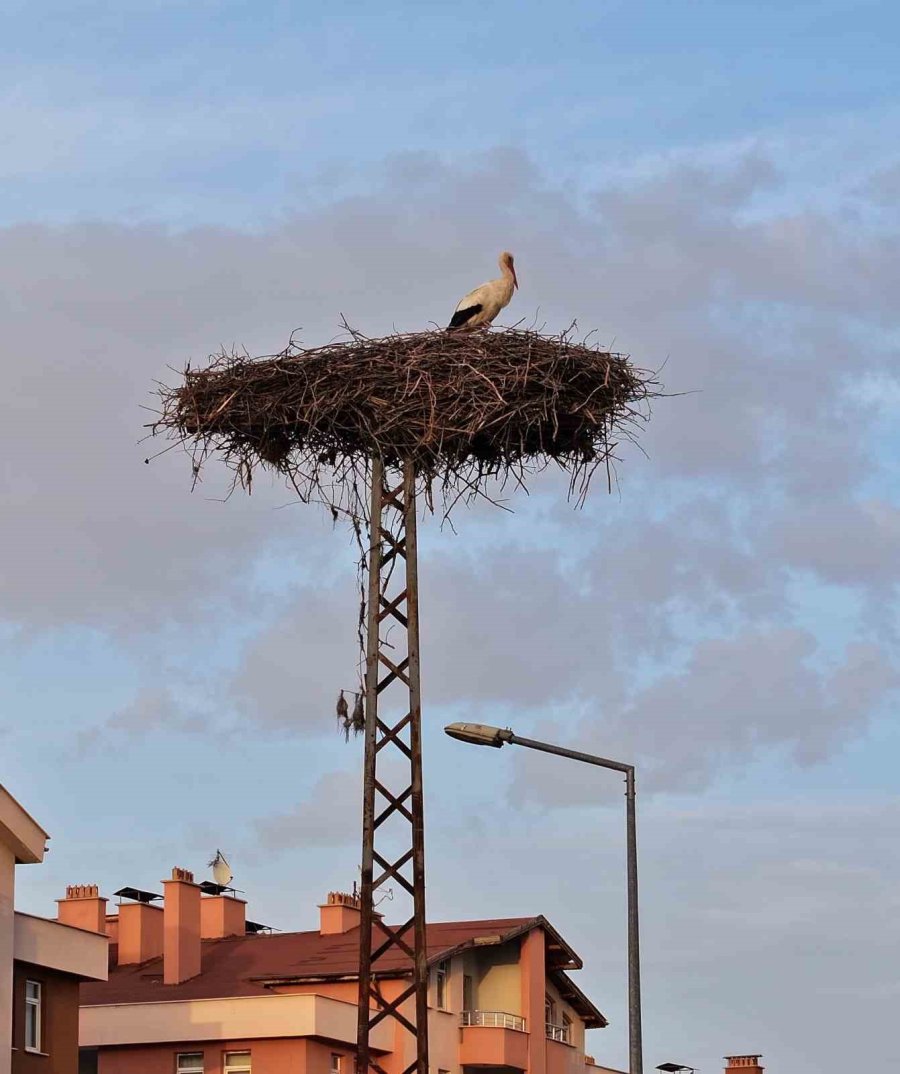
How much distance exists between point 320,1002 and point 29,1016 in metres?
6.76

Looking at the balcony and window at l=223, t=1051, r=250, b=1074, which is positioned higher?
the balcony

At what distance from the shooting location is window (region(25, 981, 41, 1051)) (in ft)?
111

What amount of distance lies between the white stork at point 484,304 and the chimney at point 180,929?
16.4 m

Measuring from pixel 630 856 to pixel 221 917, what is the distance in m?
26.3

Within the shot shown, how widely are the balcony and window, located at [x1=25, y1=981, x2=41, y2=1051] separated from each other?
11.9m

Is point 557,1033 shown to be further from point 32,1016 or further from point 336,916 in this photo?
point 32,1016

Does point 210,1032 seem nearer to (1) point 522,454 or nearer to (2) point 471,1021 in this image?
(2) point 471,1021

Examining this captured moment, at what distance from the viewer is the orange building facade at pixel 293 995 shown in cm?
4003

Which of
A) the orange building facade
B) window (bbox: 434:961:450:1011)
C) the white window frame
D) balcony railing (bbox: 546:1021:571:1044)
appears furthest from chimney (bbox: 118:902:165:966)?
the white window frame

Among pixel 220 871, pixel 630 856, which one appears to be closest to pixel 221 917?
pixel 220 871

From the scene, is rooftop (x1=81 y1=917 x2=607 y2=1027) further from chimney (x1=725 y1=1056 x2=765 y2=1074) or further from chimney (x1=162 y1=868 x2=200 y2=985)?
chimney (x1=725 y1=1056 x2=765 y2=1074)

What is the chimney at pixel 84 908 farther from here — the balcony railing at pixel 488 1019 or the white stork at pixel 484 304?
the white stork at pixel 484 304

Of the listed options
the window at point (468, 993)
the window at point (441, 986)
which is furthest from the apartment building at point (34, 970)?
the window at point (468, 993)

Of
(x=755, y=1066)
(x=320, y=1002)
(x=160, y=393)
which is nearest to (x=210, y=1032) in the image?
(x=320, y=1002)
